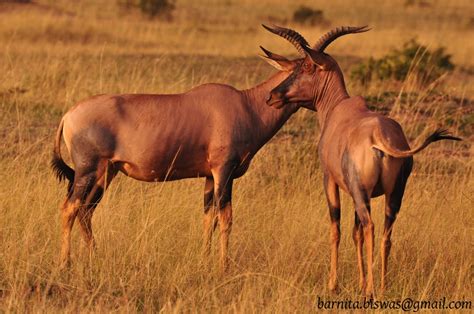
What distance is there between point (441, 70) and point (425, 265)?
34.7 ft

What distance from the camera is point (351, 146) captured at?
6.22 metres

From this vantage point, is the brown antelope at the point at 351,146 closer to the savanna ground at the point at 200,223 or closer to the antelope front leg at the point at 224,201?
the savanna ground at the point at 200,223

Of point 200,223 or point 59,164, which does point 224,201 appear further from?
point 59,164

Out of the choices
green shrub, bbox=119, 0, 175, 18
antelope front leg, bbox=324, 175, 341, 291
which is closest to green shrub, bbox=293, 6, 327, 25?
green shrub, bbox=119, 0, 175, 18

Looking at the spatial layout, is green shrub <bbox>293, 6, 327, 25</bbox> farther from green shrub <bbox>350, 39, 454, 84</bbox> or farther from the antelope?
the antelope

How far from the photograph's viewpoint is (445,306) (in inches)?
255

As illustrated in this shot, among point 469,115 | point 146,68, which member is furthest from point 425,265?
point 146,68

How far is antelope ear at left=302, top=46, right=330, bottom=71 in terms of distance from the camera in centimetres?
717

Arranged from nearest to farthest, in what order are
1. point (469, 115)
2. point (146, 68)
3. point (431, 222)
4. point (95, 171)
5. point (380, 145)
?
point (380, 145)
point (95, 171)
point (431, 222)
point (469, 115)
point (146, 68)

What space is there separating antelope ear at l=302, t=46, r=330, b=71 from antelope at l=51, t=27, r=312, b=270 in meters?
0.45

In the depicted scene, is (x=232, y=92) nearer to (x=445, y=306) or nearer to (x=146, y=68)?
(x=445, y=306)

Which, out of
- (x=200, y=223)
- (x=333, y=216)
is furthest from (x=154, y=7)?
(x=333, y=216)

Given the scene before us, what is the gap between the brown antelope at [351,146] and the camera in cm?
607

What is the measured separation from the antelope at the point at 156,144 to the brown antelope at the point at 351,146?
39 centimetres
